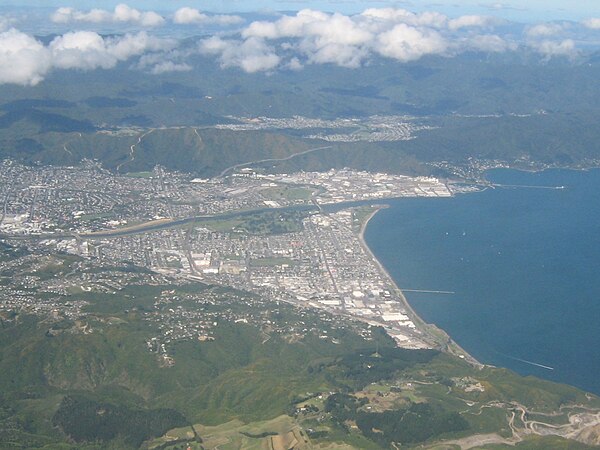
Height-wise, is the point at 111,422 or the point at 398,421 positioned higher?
the point at 398,421

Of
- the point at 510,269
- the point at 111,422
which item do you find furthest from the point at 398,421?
the point at 510,269

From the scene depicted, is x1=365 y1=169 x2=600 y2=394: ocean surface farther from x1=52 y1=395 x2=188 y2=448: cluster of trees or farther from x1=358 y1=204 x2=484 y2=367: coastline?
x1=52 y1=395 x2=188 y2=448: cluster of trees

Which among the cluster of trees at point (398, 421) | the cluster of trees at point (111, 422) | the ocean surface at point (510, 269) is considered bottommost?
the ocean surface at point (510, 269)

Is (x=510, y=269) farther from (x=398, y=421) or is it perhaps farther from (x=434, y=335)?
(x=398, y=421)

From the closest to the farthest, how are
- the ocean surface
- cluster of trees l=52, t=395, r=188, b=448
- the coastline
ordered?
cluster of trees l=52, t=395, r=188, b=448, the coastline, the ocean surface

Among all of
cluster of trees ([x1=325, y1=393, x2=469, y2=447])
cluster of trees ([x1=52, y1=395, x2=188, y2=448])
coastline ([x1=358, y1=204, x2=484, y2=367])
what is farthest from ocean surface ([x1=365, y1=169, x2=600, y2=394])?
cluster of trees ([x1=52, y1=395, x2=188, y2=448])

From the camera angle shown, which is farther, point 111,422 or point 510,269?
point 510,269

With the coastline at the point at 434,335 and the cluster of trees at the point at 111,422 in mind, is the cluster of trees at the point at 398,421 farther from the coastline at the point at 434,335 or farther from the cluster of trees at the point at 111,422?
the coastline at the point at 434,335

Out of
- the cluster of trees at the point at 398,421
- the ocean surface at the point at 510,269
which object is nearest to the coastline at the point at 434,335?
the ocean surface at the point at 510,269

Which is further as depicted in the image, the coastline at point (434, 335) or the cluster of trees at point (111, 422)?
the coastline at point (434, 335)
